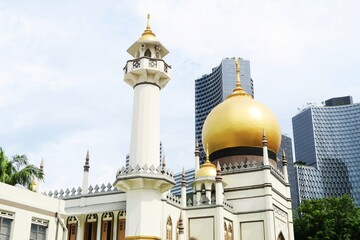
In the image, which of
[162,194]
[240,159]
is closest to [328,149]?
[240,159]

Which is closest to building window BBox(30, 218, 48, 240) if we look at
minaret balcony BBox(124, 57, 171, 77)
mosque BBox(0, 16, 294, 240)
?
mosque BBox(0, 16, 294, 240)

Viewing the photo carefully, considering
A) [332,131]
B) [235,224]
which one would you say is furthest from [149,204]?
[332,131]

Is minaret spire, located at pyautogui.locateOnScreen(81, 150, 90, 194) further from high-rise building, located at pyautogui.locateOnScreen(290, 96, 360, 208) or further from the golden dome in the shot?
high-rise building, located at pyautogui.locateOnScreen(290, 96, 360, 208)

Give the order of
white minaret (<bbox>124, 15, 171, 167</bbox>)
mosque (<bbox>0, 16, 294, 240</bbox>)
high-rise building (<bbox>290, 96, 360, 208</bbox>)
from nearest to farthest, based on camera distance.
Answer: mosque (<bbox>0, 16, 294, 240</bbox>)
white minaret (<bbox>124, 15, 171, 167</bbox>)
high-rise building (<bbox>290, 96, 360, 208</bbox>)

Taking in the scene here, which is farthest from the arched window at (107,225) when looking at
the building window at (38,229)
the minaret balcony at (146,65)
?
the building window at (38,229)

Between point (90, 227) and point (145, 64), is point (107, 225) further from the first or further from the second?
point (145, 64)

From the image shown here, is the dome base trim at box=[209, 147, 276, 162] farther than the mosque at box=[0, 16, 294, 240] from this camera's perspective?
Yes

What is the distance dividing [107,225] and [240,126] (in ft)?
35.9

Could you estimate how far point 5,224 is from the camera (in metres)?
14.3

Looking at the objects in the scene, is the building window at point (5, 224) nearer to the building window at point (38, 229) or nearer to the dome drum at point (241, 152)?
the building window at point (38, 229)

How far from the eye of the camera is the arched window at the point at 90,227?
22.9 metres

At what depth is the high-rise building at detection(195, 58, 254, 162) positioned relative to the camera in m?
98.4

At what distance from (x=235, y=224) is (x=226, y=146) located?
17.6 ft

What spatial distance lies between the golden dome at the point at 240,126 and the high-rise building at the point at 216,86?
211ft
